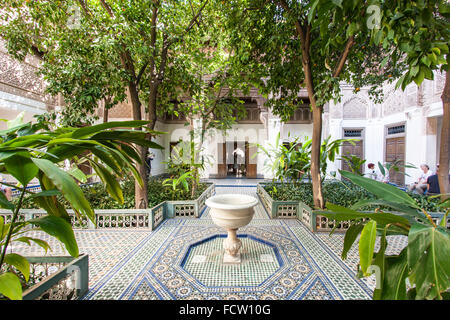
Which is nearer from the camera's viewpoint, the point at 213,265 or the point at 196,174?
the point at 213,265

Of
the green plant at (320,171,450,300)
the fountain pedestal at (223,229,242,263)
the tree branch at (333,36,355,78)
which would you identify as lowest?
the fountain pedestal at (223,229,242,263)

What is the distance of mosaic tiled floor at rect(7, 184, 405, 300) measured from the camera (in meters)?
1.45

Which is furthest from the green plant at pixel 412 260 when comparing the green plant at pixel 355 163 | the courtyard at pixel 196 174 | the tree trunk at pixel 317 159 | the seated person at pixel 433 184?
the seated person at pixel 433 184

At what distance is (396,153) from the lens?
634cm

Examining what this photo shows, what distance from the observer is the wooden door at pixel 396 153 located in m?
6.08

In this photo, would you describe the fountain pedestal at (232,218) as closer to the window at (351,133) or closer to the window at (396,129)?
the window at (396,129)

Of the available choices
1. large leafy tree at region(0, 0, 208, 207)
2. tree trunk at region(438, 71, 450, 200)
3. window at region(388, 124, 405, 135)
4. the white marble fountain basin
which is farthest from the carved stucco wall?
window at region(388, 124, 405, 135)

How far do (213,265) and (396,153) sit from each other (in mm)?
7128

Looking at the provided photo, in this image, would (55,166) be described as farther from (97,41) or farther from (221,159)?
(221,159)

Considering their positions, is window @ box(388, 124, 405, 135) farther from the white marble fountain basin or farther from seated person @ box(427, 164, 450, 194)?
the white marble fountain basin

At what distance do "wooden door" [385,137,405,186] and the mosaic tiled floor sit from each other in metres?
5.08

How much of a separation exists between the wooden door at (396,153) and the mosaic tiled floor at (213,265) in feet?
16.7

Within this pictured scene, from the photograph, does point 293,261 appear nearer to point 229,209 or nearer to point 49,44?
point 229,209

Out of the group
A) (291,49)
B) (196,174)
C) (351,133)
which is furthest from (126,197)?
(351,133)
